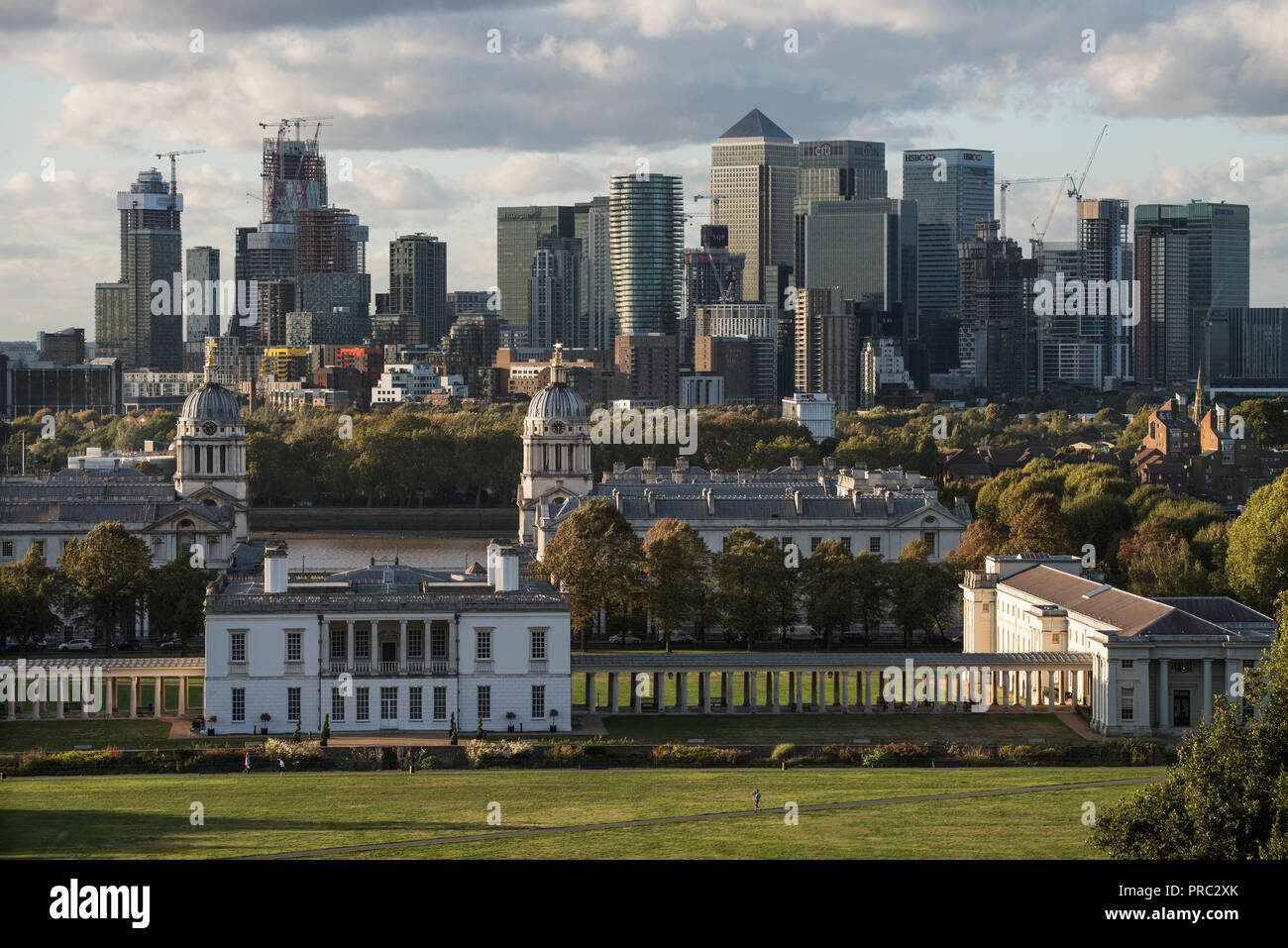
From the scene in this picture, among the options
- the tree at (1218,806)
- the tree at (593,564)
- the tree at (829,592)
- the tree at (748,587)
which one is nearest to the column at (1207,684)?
the tree at (829,592)

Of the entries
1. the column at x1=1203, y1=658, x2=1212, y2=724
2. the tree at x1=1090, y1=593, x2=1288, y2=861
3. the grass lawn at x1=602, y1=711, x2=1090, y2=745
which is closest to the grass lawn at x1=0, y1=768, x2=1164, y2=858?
the tree at x1=1090, y1=593, x2=1288, y2=861

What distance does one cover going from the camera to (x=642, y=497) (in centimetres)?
11644

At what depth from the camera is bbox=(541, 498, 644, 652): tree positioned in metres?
91.9

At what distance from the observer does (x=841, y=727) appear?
71.9m

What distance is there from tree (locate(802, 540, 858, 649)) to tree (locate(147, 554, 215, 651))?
26.8m

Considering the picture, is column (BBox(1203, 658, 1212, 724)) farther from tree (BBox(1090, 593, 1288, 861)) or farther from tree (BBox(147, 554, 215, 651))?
tree (BBox(147, 554, 215, 651))

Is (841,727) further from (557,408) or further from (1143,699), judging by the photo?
(557,408)

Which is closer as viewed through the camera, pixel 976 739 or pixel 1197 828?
pixel 1197 828
